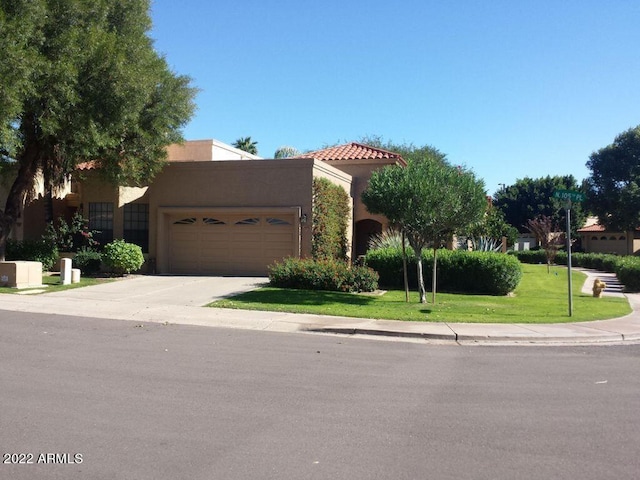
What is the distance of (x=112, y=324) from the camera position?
39.5ft

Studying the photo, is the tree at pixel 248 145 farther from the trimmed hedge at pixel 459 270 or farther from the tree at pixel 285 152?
the trimmed hedge at pixel 459 270

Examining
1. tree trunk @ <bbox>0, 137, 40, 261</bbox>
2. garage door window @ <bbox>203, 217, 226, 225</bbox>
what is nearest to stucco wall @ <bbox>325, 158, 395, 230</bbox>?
garage door window @ <bbox>203, 217, 226, 225</bbox>

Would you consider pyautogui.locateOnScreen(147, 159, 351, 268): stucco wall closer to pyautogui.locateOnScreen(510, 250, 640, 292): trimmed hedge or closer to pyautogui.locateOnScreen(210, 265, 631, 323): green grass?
pyautogui.locateOnScreen(210, 265, 631, 323): green grass

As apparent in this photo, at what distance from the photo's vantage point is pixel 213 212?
2222 centimetres

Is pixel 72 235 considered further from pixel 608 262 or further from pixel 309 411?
pixel 608 262

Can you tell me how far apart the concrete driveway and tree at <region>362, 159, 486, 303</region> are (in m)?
5.37

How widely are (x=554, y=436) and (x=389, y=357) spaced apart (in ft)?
13.1

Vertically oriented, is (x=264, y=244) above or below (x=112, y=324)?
above

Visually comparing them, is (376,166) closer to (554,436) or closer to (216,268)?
(216,268)

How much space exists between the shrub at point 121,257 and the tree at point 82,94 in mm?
A: 2483

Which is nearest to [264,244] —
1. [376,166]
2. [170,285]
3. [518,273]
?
[170,285]

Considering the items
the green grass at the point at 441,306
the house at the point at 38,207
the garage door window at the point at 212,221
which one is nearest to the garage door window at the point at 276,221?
the garage door window at the point at 212,221

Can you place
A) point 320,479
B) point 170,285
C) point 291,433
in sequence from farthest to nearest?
point 170,285
point 291,433
point 320,479

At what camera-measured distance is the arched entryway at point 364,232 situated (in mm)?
27719
